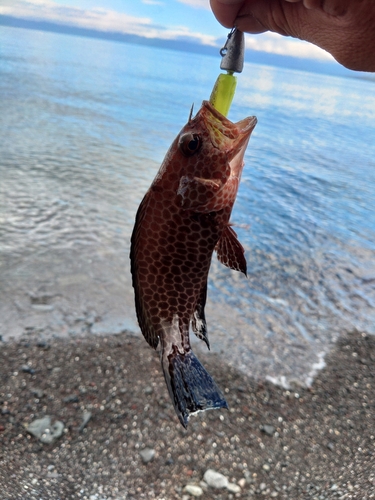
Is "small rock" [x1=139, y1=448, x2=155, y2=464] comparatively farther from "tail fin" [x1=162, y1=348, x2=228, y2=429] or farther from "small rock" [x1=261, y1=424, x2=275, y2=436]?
"tail fin" [x1=162, y1=348, x2=228, y2=429]

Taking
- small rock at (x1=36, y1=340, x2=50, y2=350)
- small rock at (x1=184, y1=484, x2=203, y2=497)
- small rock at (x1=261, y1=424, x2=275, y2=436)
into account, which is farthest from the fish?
small rock at (x1=36, y1=340, x2=50, y2=350)

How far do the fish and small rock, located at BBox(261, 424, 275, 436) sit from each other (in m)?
3.13

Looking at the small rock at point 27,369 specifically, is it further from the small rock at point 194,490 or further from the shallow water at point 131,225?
the small rock at point 194,490

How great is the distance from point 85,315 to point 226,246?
4.47m

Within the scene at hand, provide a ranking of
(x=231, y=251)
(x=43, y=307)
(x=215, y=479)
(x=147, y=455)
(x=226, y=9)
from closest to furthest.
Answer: (x=231, y=251)
(x=226, y=9)
(x=215, y=479)
(x=147, y=455)
(x=43, y=307)

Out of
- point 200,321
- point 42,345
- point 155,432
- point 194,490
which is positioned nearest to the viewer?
point 200,321

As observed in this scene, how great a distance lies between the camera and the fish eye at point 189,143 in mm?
1792

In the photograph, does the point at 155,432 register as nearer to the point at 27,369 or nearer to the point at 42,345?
the point at 27,369

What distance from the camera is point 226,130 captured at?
5.87ft

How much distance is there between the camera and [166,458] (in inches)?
168

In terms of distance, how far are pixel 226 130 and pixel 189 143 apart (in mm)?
150

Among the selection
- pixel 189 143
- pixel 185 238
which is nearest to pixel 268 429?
pixel 185 238

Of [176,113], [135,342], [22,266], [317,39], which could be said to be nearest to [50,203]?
[22,266]

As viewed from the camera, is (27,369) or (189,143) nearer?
(189,143)
